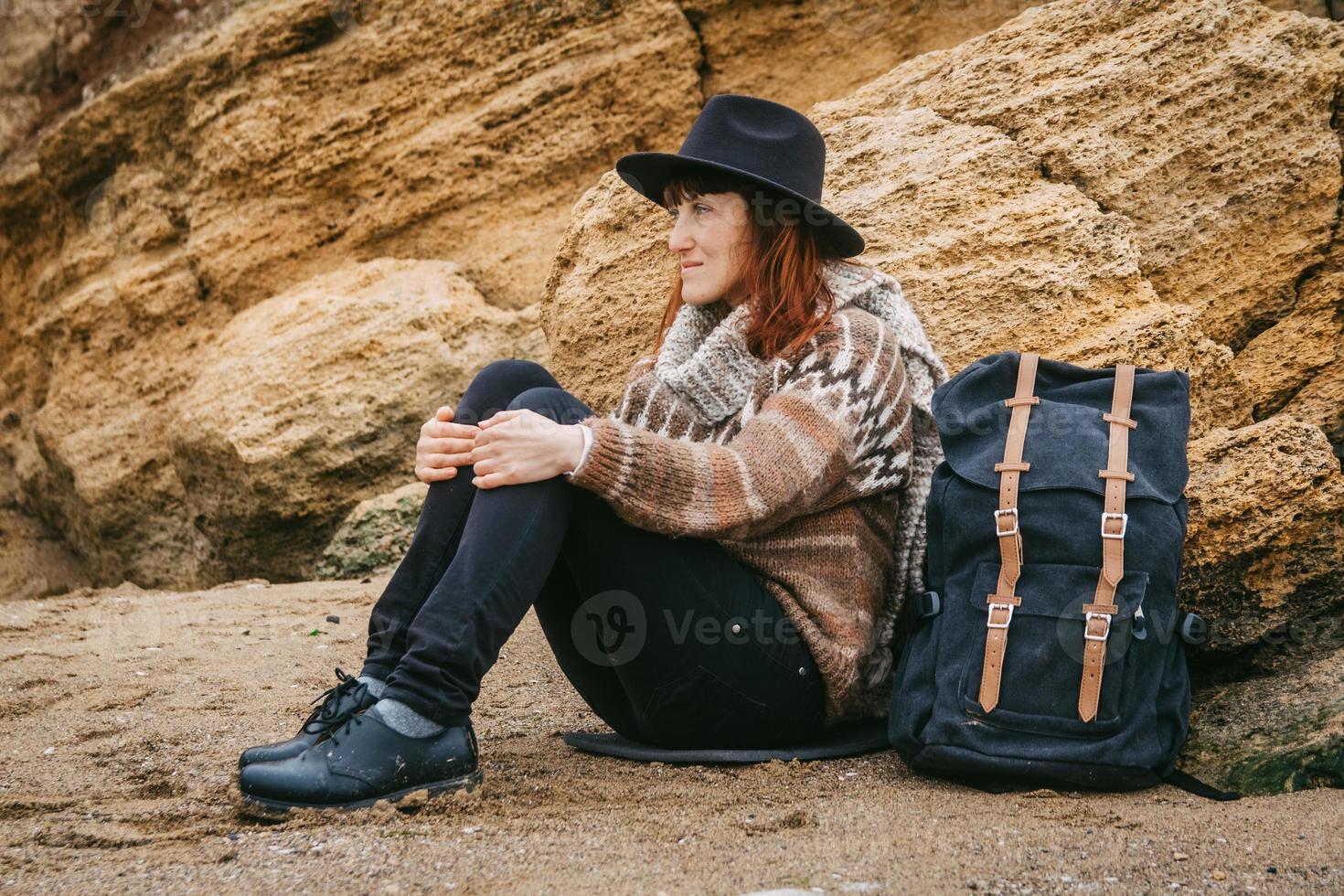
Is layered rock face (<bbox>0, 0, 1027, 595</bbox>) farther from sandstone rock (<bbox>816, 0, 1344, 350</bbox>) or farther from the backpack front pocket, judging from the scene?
the backpack front pocket

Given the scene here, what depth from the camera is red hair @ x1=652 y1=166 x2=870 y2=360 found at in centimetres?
280

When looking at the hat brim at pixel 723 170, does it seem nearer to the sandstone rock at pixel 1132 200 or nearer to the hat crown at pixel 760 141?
the hat crown at pixel 760 141

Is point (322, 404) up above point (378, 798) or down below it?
below

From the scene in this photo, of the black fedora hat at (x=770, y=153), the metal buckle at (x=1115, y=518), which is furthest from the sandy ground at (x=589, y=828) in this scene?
the black fedora hat at (x=770, y=153)

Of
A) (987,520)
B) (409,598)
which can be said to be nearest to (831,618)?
(987,520)

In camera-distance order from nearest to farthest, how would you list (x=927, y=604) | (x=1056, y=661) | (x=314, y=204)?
(x=1056, y=661) < (x=927, y=604) < (x=314, y=204)

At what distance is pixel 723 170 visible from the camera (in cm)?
286

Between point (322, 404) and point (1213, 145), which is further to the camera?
point (322, 404)

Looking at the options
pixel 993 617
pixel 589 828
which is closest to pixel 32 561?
pixel 589 828

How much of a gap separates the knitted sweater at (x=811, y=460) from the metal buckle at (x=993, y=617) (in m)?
0.36

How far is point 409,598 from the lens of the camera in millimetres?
2549

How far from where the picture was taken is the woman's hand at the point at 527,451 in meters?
2.38

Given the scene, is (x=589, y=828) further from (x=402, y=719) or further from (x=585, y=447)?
(x=585, y=447)

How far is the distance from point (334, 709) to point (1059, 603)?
59.5 inches
